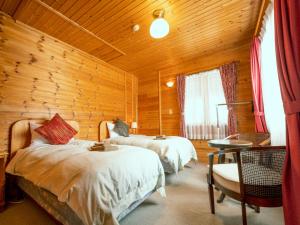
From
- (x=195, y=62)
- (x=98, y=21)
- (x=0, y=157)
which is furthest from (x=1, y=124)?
(x=195, y=62)

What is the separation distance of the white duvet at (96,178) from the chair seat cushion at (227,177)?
0.72 meters

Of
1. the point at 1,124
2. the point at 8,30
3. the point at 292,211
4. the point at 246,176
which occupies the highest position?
the point at 8,30

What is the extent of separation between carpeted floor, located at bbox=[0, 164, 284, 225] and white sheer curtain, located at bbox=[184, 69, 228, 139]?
1.96m

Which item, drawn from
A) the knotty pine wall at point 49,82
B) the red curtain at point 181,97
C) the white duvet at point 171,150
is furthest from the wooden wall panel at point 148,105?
the white duvet at point 171,150

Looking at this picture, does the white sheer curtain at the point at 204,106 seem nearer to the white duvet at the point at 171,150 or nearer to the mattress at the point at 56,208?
the white duvet at the point at 171,150

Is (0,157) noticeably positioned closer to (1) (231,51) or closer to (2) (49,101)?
(2) (49,101)

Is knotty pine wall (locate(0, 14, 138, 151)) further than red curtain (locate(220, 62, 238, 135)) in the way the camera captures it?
No

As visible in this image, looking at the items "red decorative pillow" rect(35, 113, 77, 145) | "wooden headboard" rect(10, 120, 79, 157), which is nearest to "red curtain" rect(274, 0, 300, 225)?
"red decorative pillow" rect(35, 113, 77, 145)

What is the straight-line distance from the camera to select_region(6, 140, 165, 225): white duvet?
1264 mm

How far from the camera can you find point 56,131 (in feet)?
8.81

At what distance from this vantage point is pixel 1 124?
2.38 m

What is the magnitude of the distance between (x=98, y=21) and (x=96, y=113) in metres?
2.17

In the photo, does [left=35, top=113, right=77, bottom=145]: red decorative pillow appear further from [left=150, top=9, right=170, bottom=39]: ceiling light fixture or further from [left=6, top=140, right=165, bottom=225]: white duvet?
[left=150, top=9, right=170, bottom=39]: ceiling light fixture

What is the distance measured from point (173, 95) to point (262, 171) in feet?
11.9
